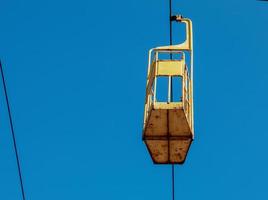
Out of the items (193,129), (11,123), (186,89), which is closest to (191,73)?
(186,89)

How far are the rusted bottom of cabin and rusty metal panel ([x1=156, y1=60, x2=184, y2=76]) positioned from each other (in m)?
0.58

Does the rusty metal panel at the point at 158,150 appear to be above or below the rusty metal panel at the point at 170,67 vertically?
below

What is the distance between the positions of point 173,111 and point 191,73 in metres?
0.79

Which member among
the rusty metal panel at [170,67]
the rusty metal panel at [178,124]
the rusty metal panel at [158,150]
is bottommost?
the rusty metal panel at [158,150]

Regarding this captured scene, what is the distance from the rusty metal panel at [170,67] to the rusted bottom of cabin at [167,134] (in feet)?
1.91

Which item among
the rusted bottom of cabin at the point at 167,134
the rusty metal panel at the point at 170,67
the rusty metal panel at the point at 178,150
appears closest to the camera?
the rusted bottom of cabin at the point at 167,134

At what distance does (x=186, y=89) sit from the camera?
1108 cm

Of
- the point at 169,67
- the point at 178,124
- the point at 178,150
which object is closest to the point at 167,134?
the point at 178,124

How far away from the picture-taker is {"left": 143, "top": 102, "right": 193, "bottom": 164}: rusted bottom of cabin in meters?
10.7

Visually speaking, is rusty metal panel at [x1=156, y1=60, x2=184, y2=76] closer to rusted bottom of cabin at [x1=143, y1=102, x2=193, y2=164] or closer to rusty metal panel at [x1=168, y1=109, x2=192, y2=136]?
rusted bottom of cabin at [x1=143, y1=102, x2=193, y2=164]

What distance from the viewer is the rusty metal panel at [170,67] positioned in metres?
10.9

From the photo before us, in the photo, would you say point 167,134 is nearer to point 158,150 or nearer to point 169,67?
point 158,150

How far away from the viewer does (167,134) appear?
1127 centimetres

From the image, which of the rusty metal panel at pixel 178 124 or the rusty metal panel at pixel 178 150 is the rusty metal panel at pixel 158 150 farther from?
the rusty metal panel at pixel 178 124
